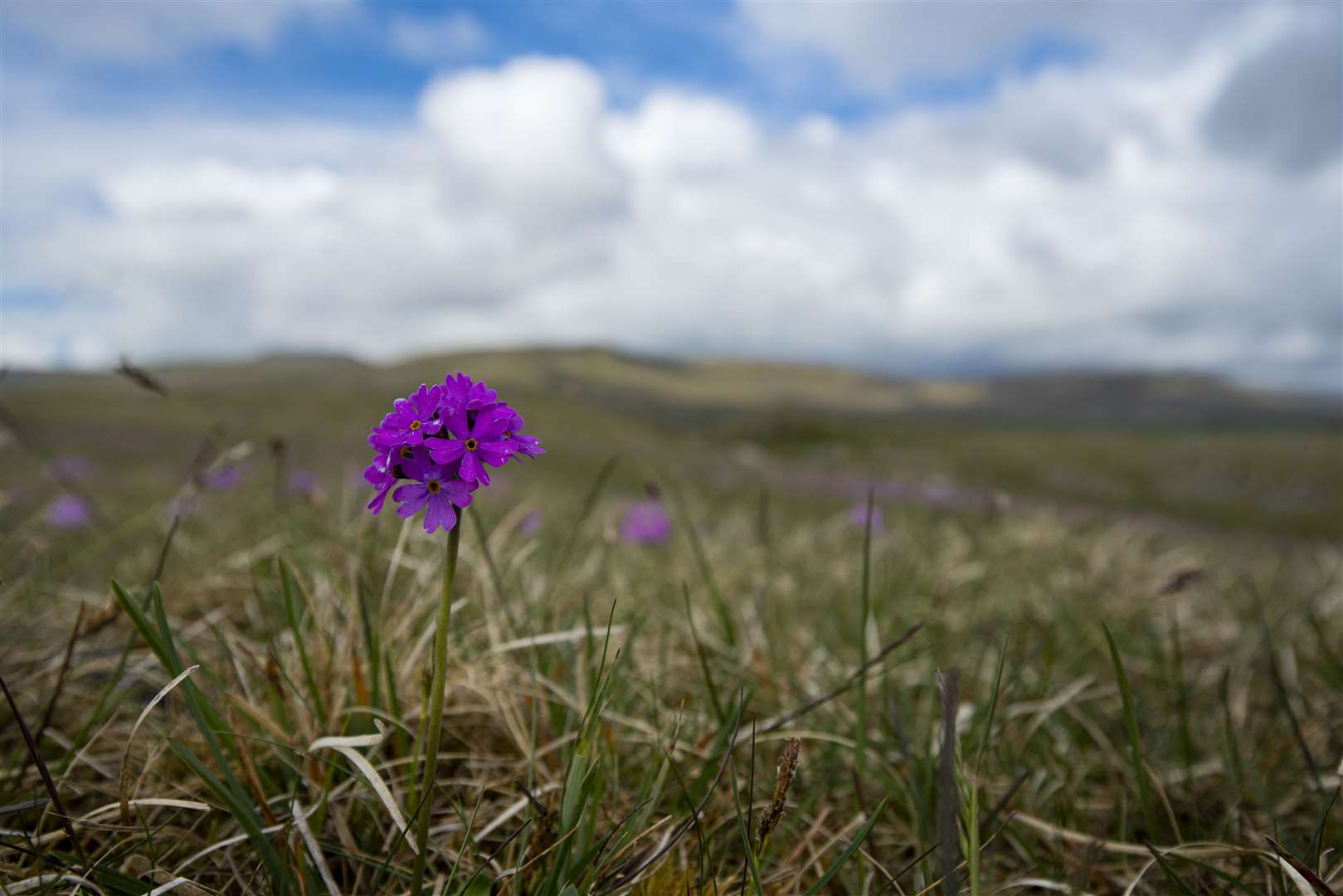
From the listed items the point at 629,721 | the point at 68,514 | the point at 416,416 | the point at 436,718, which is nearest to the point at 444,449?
the point at 416,416

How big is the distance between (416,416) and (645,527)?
396cm

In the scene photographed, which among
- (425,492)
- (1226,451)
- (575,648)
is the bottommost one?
(1226,451)

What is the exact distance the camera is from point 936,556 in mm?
6500

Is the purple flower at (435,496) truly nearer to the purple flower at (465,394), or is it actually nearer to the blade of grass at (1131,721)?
the purple flower at (465,394)

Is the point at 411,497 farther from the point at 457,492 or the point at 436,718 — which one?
the point at 436,718

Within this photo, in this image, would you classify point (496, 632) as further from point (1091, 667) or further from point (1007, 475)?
point (1007, 475)

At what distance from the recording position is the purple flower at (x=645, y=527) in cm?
541

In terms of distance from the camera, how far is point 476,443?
59.1 inches

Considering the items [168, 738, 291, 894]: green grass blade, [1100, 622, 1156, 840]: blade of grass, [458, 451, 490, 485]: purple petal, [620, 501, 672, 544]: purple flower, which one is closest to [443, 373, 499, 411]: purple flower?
[458, 451, 490, 485]: purple petal

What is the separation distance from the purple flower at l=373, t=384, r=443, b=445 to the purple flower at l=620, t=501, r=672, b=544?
12.6 ft

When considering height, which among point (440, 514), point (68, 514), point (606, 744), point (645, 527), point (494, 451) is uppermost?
point (494, 451)

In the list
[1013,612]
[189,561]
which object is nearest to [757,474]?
[1013,612]

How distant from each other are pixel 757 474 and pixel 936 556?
11.9 metres

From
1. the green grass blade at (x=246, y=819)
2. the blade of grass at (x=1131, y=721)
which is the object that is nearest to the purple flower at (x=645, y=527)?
the blade of grass at (x=1131, y=721)
